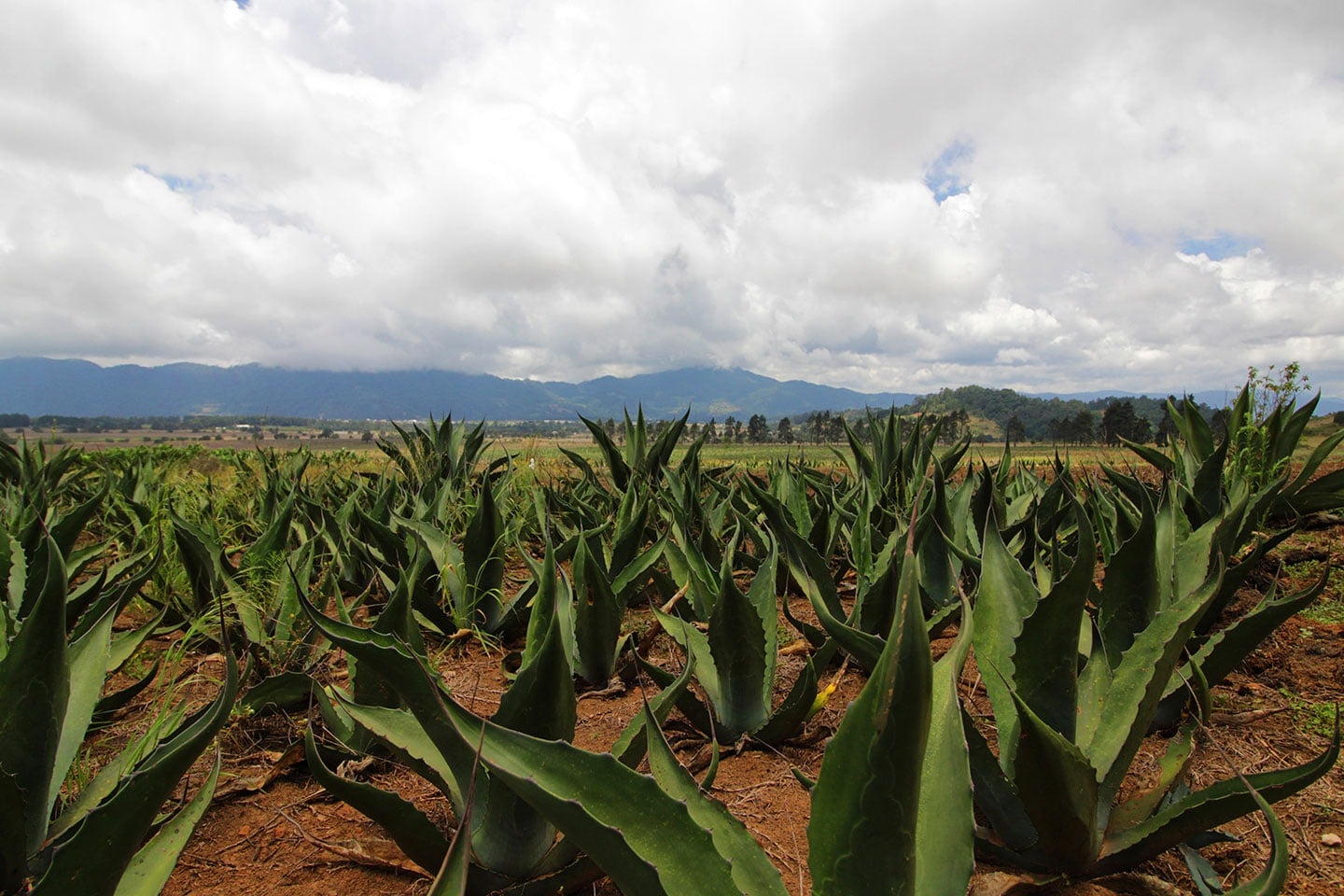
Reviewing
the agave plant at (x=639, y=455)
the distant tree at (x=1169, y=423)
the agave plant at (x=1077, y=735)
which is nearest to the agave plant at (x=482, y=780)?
the agave plant at (x=1077, y=735)

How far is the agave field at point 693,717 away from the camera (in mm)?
920

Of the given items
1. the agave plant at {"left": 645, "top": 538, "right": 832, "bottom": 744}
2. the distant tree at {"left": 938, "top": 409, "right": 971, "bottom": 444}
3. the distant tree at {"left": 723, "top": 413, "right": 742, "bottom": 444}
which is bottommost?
the agave plant at {"left": 645, "top": 538, "right": 832, "bottom": 744}

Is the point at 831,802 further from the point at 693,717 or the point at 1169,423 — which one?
the point at 1169,423

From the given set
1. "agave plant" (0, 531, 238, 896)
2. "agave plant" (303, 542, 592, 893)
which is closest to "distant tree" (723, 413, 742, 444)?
"agave plant" (303, 542, 592, 893)

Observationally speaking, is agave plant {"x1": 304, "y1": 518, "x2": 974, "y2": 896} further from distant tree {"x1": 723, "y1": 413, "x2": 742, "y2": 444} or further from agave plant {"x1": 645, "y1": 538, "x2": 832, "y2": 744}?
distant tree {"x1": 723, "y1": 413, "x2": 742, "y2": 444}

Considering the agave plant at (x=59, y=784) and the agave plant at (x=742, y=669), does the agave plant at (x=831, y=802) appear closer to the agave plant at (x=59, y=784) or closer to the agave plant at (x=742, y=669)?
the agave plant at (x=59, y=784)

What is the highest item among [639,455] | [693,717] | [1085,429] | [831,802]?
[1085,429]

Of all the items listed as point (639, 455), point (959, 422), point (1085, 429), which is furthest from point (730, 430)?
point (639, 455)

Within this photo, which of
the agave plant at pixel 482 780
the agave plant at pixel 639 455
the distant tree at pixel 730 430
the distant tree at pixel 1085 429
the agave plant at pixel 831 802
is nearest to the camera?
the agave plant at pixel 831 802

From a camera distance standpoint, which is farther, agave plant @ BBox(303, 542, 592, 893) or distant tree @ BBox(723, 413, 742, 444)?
distant tree @ BBox(723, 413, 742, 444)

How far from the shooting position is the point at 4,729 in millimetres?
1131

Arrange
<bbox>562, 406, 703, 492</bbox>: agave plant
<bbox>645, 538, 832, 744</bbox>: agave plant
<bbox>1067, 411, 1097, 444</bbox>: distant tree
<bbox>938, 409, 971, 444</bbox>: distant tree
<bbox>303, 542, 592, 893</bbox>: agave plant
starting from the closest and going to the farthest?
<bbox>303, 542, 592, 893</bbox>: agave plant < <bbox>645, 538, 832, 744</bbox>: agave plant < <bbox>938, 409, 971, 444</bbox>: distant tree < <bbox>562, 406, 703, 492</bbox>: agave plant < <bbox>1067, 411, 1097, 444</bbox>: distant tree

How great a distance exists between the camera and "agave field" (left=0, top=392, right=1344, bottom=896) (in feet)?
3.02

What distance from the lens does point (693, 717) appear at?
75.0 inches
